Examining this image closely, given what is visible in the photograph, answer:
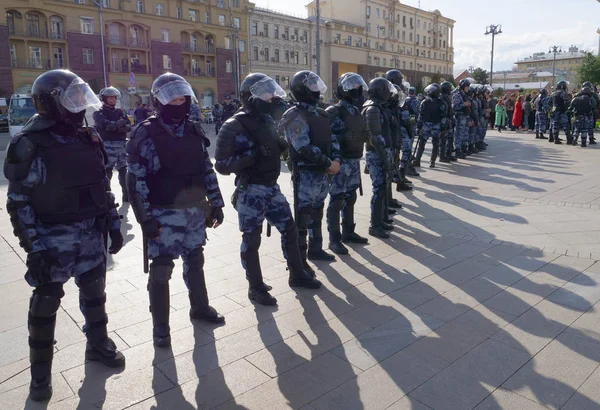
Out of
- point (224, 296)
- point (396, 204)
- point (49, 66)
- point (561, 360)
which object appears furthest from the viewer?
point (49, 66)

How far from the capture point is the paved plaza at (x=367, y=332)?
9.75ft

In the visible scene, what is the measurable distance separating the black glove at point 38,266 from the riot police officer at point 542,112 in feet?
58.6

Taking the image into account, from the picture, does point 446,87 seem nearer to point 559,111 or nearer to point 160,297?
point 559,111

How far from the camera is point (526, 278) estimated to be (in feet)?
16.0

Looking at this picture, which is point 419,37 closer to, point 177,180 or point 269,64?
point 269,64

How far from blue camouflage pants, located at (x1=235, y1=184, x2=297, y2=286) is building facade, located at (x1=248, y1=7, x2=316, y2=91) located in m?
54.0

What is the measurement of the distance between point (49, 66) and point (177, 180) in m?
45.4

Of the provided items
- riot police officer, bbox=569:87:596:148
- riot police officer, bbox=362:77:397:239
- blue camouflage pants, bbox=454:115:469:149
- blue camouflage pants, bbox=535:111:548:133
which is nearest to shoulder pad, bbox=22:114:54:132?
riot police officer, bbox=362:77:397:239

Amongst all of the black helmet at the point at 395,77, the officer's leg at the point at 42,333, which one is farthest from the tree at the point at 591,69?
the officer's leg at the point at 42,333

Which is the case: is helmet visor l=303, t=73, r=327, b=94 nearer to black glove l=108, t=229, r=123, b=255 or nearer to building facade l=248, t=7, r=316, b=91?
black glove l=108, t=229, r=123, b=255

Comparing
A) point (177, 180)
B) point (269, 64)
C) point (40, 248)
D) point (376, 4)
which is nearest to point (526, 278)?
point (177, 180)

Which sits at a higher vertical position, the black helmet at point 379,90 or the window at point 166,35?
the window at point 166,35

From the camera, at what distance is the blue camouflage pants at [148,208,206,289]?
11.7 feet

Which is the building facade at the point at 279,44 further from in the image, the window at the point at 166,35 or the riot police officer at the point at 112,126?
the riot police officer at the point at 112,126
